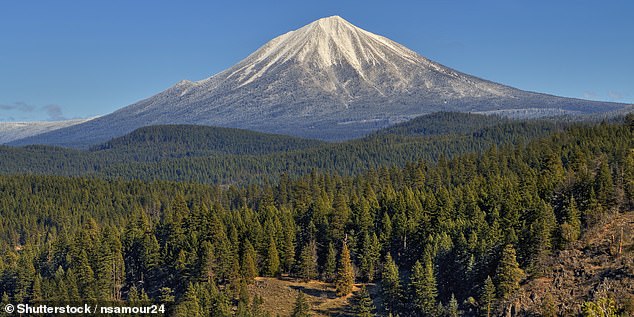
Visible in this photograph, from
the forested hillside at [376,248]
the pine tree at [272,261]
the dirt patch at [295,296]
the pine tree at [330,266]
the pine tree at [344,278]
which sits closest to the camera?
the forested hillside at [376,248]

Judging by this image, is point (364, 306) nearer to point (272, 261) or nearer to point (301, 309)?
point (301, 309)

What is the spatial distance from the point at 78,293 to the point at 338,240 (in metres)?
34.2

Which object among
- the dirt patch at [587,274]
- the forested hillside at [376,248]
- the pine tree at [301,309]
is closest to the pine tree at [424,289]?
the forested hillside at [376,248]

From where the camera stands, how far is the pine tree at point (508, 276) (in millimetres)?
64562

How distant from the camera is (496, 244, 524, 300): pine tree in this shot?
64.6 m

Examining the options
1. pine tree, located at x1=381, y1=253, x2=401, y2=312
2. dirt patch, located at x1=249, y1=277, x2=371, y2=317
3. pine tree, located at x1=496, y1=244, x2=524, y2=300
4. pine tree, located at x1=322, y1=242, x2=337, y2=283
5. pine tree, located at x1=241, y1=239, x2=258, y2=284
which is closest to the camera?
pine tree, located at x1=496, y1=244, x2=524, y2=300

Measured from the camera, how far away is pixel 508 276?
64.8m

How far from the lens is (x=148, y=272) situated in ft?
291

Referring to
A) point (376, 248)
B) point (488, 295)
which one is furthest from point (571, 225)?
point (376, 248)

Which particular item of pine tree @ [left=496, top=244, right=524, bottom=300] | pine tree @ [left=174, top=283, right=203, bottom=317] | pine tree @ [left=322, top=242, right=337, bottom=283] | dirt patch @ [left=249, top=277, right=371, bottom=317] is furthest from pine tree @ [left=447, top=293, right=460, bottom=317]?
pine tree @ [left=174, top=283, right=203, bottom=317]

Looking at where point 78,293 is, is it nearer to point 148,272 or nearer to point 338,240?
point 148,272

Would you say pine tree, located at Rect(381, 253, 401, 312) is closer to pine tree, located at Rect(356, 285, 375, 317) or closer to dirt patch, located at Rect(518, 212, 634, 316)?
pine tree, located at Rect(356, 285, 375, 317)

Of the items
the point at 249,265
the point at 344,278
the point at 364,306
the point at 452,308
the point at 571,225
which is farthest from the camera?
the point at 249,265

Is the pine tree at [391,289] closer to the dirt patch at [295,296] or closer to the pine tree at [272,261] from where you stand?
the dirt patch at [295,296]
